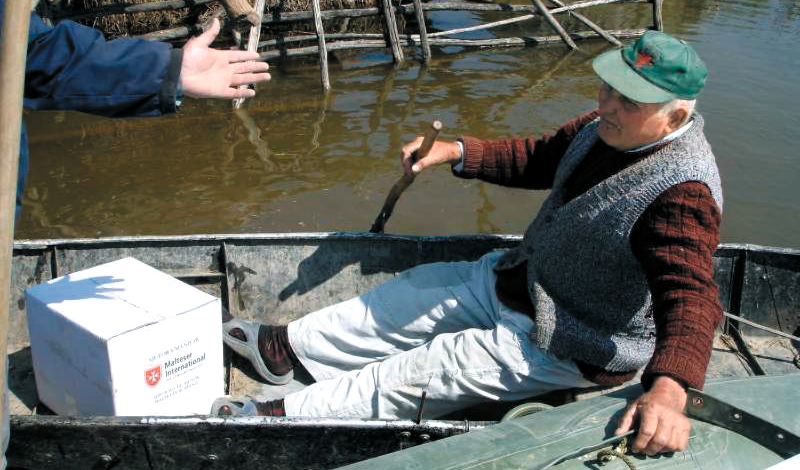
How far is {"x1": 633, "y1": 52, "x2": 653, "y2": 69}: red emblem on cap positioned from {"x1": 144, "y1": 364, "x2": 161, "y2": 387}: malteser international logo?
7.04 feet

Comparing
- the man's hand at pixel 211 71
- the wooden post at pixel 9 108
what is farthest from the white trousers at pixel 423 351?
the wooden post at pixel 9 108

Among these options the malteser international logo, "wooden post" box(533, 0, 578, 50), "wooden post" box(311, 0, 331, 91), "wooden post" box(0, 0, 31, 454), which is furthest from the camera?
"wooden post" box(533, 0, 578, 50)

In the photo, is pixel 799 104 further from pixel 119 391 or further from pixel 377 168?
pixel 119 391

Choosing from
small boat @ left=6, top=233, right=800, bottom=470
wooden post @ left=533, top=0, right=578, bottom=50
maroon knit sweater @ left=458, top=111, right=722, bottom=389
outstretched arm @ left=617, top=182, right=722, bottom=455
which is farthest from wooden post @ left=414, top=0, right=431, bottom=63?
outstretched arm @ left=617, top=182, right=722, bottom=455

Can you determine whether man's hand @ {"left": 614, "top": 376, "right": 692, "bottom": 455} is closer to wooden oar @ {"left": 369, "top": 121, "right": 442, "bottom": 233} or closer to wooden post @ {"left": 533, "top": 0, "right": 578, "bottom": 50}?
wooden oar @ {"left": 369, "top": 121, "right": 442, "bottom": 233}

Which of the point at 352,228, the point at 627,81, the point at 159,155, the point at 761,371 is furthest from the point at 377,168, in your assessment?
the point at 627,81

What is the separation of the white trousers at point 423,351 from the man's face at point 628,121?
2.59 feet

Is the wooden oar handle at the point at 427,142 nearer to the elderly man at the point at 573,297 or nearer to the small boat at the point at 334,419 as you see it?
the elderly man at the point at 573,297

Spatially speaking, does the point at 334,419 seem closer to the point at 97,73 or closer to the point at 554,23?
the point at 97,73

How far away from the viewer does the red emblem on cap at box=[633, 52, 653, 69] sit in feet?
8.60

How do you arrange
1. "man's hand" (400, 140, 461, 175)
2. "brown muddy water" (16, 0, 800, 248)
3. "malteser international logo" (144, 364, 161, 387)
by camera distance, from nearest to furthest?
"malteser international logo" (144, 364, 161, 387) → "man's hand" (400, 140, 461, 175) → "brown muddy water" (16, 0, 800, 248)

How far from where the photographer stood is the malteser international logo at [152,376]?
10.1 ft

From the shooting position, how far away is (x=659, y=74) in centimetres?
260

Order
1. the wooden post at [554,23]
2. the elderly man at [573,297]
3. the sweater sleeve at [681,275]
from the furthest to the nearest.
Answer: the wooden post at [554,23], the elderly man at [573,297], the sweater sleeve at [681,275]
